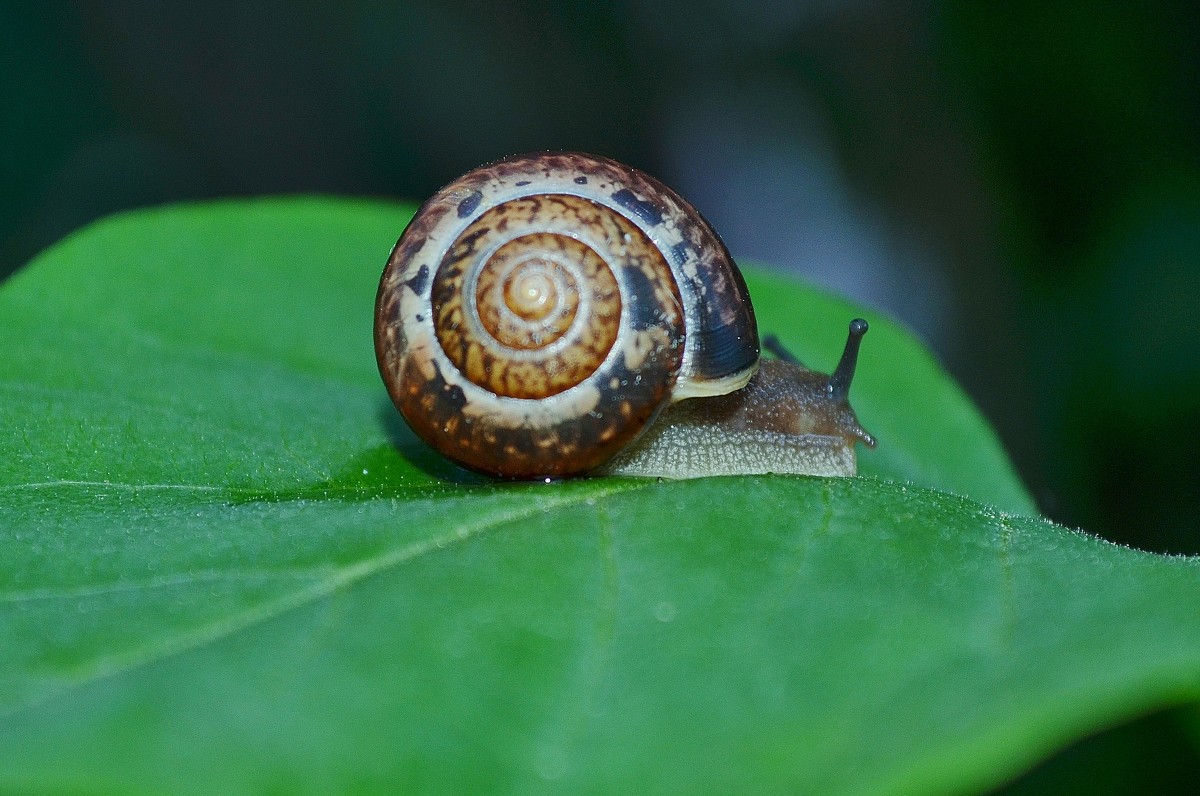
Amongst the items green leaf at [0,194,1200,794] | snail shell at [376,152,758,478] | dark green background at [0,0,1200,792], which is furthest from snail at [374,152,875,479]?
dark green background at [0,0,1200,792]

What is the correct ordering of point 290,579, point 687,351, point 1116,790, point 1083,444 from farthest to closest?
1. point 1083,444
2. point 1116,790
3. point 687,351
4. point 290,579

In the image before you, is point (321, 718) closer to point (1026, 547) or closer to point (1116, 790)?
A: point (1026, 547)

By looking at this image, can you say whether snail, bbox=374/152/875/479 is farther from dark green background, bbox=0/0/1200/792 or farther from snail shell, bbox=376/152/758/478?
dark green background, bbox=0/0/1200/792

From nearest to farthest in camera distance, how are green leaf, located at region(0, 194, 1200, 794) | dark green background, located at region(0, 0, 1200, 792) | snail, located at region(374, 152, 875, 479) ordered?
green leaf, located at region(0, 194, 1200, 794), snail, located at region(374, 152, 875, 479), dark green background, located at region(0, 0, 1200, 792)

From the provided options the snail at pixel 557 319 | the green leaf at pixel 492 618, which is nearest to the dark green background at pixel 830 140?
the snail at pixel 557 319

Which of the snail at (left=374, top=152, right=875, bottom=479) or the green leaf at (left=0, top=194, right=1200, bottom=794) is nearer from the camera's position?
the green leaf at (left=0, top=194, right=1200, bottom=794)

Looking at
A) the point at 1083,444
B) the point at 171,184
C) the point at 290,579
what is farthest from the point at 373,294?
the point at 171,184
